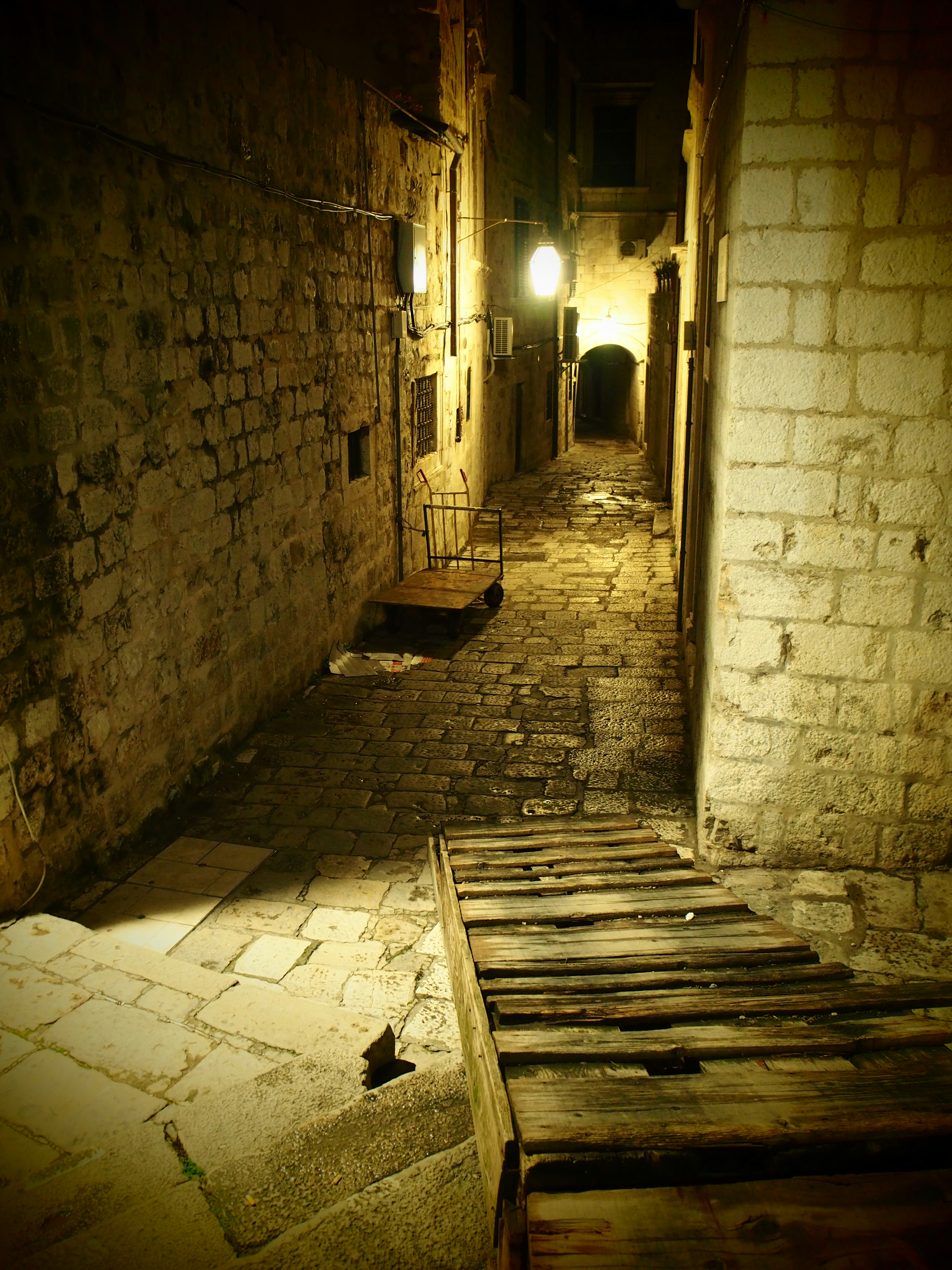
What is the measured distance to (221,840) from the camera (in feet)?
A: 17.6

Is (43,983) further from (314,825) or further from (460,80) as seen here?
(460,80)

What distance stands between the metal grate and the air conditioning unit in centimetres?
448

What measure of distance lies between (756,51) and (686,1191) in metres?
4.22

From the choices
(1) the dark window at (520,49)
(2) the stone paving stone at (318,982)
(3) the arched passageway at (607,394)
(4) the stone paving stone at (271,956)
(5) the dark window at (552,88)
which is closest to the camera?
(2) the stone paving stone at (318,982)

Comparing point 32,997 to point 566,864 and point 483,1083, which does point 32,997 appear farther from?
point 566,864

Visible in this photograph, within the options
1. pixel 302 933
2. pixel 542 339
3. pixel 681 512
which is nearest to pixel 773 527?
pixel 302 933

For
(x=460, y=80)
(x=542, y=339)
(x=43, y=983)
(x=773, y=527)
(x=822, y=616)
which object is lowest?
(x=43, y=983)

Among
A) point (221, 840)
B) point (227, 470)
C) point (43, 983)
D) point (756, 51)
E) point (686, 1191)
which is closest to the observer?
point (686, 1191)

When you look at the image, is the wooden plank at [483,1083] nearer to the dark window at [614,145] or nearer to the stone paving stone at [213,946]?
the stone paving stone at [213,946]

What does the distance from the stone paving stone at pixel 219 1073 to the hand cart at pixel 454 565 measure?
603 cm

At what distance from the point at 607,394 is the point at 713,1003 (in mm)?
26603

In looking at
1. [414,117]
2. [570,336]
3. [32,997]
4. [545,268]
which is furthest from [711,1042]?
[570,336]

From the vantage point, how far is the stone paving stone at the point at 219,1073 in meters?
2.79

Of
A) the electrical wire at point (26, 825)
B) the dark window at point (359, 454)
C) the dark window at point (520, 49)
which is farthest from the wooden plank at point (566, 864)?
the dark window at point (520, 49)
